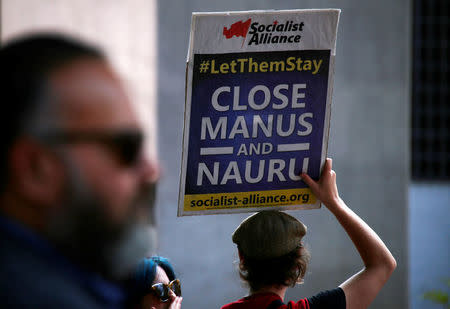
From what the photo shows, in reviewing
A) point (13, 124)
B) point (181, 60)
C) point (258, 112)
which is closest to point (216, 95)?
point (258, 112)

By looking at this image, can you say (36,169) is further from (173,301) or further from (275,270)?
(173,301)

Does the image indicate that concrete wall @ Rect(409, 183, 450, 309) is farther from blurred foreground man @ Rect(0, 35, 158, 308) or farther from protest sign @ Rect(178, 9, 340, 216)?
blurred foreground man @ Rect(0, 35, 158, 308)

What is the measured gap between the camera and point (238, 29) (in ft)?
6.71

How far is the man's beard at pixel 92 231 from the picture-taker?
35.8 inches

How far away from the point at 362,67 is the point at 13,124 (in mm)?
8809

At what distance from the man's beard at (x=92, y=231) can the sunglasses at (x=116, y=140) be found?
0.03 meters

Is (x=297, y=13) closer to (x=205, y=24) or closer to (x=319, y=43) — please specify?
(x=319, y=43)

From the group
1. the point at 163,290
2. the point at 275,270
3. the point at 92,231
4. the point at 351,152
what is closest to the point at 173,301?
the point at 163,290

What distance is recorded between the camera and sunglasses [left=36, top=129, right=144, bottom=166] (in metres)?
0.90

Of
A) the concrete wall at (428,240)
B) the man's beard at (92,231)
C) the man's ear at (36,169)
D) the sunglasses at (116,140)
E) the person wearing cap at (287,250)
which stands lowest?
the concrete wall at (428,240)

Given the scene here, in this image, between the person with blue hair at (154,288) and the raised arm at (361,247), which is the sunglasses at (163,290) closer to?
the person with blue hair at (154,288)

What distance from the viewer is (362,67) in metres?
9.29

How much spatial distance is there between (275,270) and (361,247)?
1.03 feet

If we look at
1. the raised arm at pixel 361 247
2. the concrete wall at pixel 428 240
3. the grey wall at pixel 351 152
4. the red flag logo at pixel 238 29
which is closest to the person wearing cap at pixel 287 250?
the raised arm at pixel 361 247
